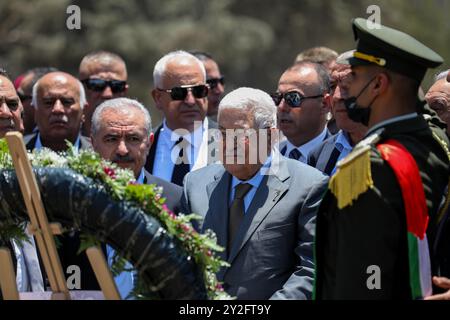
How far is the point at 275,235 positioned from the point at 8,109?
2.66 meters

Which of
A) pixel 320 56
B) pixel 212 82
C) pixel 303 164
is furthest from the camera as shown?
pixel 212 82

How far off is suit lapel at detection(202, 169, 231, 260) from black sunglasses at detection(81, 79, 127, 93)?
362cm

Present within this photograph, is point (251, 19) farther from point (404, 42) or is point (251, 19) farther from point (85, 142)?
point (404, 42)

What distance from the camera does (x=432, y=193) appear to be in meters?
4.84

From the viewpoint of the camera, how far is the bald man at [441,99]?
7.03 m

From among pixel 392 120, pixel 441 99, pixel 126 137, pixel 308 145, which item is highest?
pixel 392 120

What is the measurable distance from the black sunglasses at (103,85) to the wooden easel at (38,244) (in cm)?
493

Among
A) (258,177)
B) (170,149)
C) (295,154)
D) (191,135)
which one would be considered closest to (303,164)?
(258,177)

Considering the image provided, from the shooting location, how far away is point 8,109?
7.71 m

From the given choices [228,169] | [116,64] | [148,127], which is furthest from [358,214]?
[116,64]

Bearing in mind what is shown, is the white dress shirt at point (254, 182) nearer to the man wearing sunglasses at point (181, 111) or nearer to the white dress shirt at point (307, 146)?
the white dress shirt at point (307, 146)

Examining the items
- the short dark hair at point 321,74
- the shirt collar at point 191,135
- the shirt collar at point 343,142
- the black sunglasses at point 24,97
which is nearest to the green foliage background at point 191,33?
the black sunglasses at point 24,97

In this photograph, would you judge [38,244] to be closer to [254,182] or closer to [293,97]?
[254,182]
